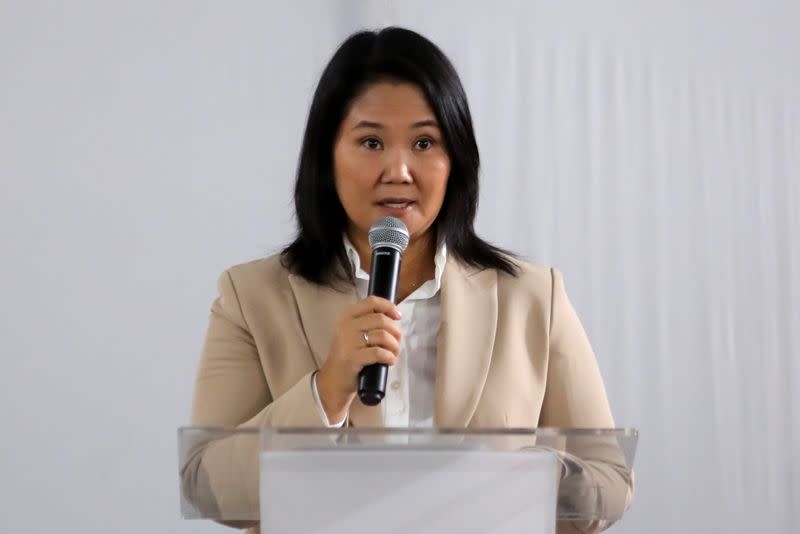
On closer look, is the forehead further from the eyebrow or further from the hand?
the hand

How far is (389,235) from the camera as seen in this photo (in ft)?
4.93

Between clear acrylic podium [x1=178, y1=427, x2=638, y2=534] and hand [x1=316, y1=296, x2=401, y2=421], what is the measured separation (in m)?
0.22

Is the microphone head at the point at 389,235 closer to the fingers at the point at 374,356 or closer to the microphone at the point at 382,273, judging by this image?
the microphone at the point at 382,273

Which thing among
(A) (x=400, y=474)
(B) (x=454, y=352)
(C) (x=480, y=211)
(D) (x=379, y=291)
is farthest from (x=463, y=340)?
(C) (x=480, y=211)

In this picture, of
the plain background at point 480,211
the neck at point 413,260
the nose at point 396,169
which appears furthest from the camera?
the plain background at point 480,211

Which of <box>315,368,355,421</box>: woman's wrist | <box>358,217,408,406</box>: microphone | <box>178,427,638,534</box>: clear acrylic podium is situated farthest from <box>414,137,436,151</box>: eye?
<box>178,427,638,534</box>: clear acrylic podium

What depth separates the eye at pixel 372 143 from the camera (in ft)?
Result: 5.58

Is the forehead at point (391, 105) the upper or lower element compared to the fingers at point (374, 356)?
upper

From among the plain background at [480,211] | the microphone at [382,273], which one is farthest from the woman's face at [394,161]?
the plain background at [480,211]

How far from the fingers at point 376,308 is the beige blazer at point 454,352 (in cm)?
38

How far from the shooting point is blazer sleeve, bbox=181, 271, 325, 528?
43.0 inches

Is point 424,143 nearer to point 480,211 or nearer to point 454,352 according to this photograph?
point 454,352

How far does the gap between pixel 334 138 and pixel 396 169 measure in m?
0.19

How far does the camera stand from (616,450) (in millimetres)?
1114
